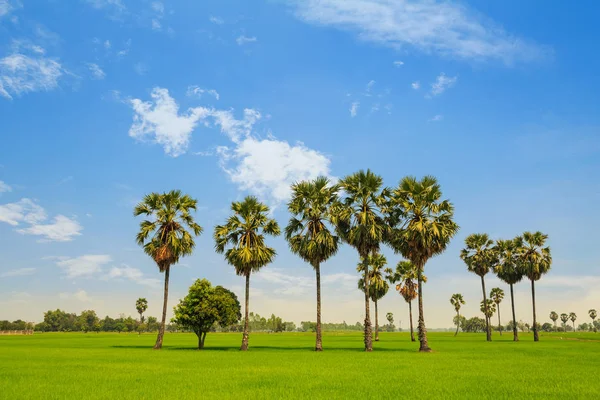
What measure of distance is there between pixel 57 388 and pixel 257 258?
1256 inches

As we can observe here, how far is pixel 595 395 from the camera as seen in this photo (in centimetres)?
1856

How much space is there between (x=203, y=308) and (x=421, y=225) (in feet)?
93.8

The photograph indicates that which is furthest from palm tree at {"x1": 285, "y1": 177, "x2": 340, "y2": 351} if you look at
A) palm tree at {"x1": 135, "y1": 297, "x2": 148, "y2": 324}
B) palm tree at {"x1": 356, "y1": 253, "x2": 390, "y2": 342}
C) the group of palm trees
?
palm tree at {"x1": 135, "y1": 297, "x2": 148, "y2": 324}

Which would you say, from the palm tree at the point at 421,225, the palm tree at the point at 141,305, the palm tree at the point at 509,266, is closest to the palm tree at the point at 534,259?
the palm tree at the point at 509,266

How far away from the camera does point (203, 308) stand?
176ft

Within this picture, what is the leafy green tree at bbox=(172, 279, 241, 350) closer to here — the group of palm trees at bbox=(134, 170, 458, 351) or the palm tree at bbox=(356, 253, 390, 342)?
the group of palm trees at bbox=(134, 170, 458, 351)

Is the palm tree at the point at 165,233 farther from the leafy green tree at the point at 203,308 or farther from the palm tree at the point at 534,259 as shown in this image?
the palm tree at the point at 534,259

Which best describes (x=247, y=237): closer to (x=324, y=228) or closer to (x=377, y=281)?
(x=324, y=228)

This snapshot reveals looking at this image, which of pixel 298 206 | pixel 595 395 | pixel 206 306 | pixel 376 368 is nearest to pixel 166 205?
pixel 206 306

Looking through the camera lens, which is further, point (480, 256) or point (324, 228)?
point (480, 256)

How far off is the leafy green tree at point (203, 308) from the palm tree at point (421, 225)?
76.2 feet

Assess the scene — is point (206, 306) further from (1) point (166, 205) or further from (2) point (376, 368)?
(2) point (376, 368)

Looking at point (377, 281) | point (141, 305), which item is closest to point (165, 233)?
point (377, 281)

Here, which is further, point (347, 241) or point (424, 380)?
point (347, 241)
